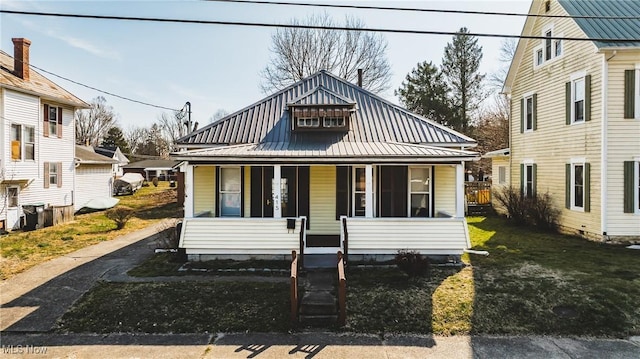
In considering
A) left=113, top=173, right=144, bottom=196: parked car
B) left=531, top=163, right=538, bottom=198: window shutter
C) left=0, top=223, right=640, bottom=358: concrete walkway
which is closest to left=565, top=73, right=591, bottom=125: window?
left=531, top=163, right=538, bottom=198: window shutter

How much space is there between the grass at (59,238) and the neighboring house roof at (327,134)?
6.07 m

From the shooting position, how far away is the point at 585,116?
1330 cm

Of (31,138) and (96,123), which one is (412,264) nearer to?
(31,138)

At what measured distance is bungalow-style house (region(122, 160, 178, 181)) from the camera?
5274 centimetres

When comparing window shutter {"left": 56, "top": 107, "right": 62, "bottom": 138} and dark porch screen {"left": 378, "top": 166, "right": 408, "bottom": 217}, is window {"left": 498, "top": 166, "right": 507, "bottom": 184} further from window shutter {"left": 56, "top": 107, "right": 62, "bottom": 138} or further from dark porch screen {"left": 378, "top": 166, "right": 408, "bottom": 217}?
window shutter {"left": 56, "top": 107, "right": 62, "bottom": 138}

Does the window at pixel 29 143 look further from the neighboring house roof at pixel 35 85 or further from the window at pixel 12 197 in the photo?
the neighboring house roof at pixel 35 85

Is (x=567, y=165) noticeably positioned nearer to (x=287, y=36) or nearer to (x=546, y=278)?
(x=546, y=278)

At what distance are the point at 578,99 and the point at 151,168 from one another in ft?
172

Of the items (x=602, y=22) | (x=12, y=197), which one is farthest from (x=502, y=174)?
(x=12, y=197)

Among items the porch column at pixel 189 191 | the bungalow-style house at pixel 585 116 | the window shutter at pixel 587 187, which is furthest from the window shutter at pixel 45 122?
the window shutter at pixel 587 187

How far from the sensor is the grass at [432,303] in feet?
22.8

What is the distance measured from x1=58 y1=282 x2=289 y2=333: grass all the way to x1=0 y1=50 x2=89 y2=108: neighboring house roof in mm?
13508

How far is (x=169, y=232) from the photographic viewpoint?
1241 centimetres

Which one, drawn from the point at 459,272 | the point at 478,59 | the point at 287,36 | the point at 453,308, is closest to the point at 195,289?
the point at 453,308
